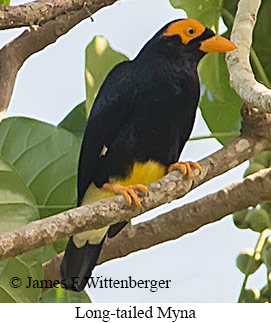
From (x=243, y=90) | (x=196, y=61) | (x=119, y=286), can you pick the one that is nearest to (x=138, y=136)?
(x=196, y=61)

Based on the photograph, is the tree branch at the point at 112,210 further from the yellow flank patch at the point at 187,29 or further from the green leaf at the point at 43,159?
the green leaf at the point at 43,159

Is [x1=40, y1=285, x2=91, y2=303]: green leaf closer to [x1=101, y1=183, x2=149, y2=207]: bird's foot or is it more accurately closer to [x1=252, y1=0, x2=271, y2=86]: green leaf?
[x1=101, y1=183, x2=149, y2=207]: bird's foot

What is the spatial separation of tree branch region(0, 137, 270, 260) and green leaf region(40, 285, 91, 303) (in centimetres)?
39

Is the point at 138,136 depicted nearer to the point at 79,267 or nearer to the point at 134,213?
the point at 79,267

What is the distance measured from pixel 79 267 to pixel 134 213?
43 centimetres

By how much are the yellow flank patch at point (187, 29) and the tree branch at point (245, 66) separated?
0.22 meters

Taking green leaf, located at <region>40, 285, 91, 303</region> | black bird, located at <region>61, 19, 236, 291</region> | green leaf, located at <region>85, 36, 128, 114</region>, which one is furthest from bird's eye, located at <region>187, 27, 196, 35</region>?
green leaf, located at <region>40, 285, 91, 303</region>

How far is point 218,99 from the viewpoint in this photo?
1862 mm

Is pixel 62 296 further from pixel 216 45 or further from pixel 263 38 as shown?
pixel 263 38

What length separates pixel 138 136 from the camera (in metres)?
1.68

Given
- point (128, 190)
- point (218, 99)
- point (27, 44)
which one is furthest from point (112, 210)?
point (218, 99)

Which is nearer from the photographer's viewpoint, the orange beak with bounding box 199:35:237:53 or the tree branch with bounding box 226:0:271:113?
the tree branch with bounding box 226:0:271:113

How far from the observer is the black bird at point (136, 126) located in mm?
1666

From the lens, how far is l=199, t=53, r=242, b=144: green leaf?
6.08ft
